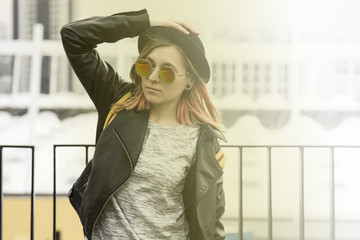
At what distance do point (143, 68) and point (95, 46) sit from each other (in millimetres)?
222

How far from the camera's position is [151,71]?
6.87 ft

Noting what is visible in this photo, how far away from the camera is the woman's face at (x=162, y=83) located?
2.10 meters

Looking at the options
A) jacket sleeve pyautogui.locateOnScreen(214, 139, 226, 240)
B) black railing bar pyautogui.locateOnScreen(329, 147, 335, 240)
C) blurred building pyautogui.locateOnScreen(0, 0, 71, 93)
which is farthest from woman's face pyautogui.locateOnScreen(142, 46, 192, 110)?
black railing bar pyautogui.locateOnScreen(329, 147, 335, 240)

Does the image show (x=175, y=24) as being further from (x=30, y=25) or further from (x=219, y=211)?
(x=219, y=211)

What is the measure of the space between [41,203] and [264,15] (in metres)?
1.36

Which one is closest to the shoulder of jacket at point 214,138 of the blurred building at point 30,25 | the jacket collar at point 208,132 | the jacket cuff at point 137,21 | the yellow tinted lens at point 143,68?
the jacket collar at point 208,132

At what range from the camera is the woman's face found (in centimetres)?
210

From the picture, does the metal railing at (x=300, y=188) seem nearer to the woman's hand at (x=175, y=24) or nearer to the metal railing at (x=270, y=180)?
the metal railing at (x=270, y=180)

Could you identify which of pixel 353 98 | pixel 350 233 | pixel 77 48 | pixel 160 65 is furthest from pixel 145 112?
pixel 350 233

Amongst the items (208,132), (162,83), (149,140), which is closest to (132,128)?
(149,140)

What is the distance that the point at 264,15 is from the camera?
2.26m

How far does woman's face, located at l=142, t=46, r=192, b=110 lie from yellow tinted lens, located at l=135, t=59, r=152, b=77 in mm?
19

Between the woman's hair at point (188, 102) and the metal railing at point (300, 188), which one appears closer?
the woman's hair at point (188, 102)

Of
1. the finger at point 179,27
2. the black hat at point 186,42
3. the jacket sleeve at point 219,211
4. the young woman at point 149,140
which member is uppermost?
the finger at point 179,27
